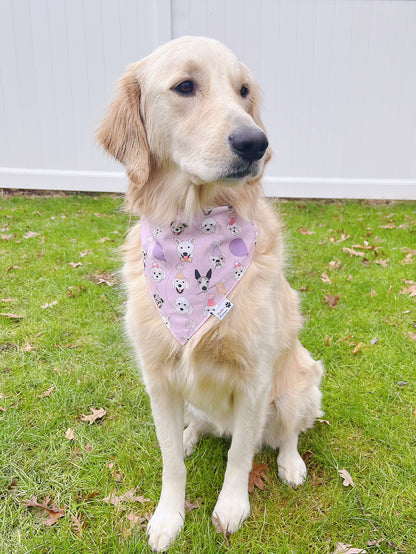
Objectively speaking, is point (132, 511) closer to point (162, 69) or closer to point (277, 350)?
point (277, 350)

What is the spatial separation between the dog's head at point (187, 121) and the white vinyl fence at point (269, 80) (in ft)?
17.2

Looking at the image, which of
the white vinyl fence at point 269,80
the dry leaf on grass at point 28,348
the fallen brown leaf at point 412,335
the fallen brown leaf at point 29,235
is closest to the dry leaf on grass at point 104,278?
the dry leaf on grass at point 28,348

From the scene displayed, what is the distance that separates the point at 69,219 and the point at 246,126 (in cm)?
504

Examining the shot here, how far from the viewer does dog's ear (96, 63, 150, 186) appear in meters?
1.70

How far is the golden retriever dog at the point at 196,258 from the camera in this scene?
1591 mm

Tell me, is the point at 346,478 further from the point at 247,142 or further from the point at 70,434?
the point at 247,142

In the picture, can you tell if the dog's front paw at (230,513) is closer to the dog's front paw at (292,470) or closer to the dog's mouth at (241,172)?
the dog's front paw at (292,470)

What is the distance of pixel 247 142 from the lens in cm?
142

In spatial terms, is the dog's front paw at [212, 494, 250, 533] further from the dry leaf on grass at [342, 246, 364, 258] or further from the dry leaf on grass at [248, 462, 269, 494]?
the dry leaf on grass at [342, 246, 364, 258]

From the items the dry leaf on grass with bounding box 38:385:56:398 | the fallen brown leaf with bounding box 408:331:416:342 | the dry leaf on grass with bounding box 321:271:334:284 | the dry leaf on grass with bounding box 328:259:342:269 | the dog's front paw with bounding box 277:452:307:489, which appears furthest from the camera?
the dry leaf on grass with bounding box 328:259:342:269

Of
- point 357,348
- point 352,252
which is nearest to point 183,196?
point 357,348

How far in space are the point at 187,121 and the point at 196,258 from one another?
514mm

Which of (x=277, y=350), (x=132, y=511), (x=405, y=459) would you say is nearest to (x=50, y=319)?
(x=132, y=511)

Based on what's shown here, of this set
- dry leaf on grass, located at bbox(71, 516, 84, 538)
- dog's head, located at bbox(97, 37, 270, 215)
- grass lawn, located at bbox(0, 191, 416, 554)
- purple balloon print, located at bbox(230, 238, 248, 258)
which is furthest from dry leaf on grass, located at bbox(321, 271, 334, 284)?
dry leaf on grass, located at bbox(71, 516, 84, 538)
